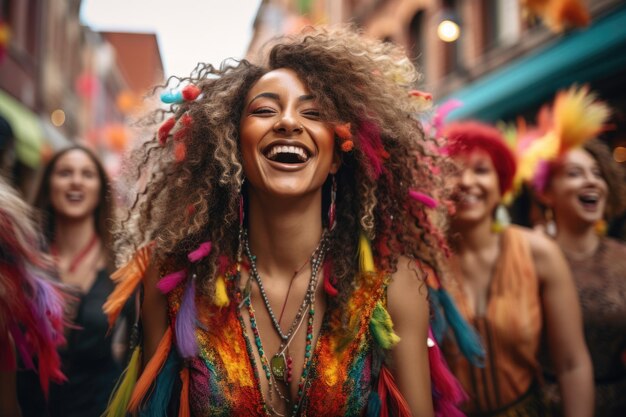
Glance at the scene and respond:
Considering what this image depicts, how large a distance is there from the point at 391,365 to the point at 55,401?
5.55ft

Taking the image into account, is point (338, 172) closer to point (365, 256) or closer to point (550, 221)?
point (365, 256)

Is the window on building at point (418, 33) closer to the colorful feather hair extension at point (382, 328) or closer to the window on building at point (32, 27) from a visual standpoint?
the window on building at point (32, 27)

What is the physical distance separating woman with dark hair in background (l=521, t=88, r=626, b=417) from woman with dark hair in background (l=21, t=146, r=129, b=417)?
2302 mm

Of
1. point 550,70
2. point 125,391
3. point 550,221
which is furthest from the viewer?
point 550,70

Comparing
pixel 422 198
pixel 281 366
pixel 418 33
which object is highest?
pixel 418 33

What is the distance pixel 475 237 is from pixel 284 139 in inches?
58.7

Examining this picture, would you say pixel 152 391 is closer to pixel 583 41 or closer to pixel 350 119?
pixel 350 119

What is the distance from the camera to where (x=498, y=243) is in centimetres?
304

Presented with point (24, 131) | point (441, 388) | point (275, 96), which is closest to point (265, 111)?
point (275, 96)

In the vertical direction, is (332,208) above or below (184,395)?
above

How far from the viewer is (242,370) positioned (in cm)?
194

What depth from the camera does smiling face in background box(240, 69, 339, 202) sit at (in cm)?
196

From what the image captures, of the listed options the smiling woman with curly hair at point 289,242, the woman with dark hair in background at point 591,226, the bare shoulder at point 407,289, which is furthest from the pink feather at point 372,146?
the woman with dark hair in background at point 591,226

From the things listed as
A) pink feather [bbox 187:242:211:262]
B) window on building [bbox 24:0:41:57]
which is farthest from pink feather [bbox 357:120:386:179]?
window on building [bbox 24:0:41:57]
